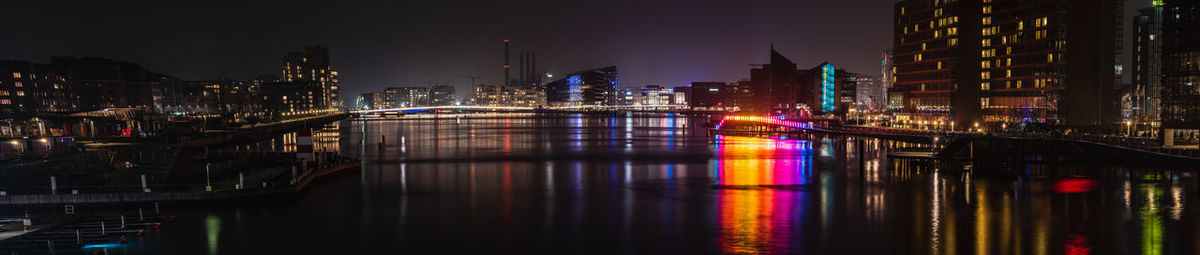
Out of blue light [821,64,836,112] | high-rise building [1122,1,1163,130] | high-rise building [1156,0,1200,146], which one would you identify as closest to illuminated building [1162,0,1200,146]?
high-rise building [1156,0,1200,146]

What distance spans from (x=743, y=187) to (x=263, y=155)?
3254 cm

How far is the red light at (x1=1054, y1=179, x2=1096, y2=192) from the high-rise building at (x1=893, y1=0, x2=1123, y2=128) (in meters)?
31.5

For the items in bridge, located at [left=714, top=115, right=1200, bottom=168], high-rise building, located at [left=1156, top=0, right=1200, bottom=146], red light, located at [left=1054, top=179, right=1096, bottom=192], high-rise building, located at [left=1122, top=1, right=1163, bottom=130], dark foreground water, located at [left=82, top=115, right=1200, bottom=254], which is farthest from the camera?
high-rise building, located at [left=1122, top=1, right=1163, bottom=130]

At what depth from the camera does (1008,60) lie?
244 feet

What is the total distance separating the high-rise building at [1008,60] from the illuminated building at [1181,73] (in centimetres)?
1914

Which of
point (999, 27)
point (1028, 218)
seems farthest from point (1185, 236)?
point (999, 27)

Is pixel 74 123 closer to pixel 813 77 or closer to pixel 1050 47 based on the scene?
pixel 1050 47

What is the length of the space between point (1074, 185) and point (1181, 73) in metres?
16.9

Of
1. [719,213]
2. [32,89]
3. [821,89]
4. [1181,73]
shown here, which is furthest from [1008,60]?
[32,89]

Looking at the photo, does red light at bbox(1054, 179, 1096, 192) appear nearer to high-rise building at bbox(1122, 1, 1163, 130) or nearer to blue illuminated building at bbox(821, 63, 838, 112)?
high-rise building at bbox(1122, 1, 1163, 130)

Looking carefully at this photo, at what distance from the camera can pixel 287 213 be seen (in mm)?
26203

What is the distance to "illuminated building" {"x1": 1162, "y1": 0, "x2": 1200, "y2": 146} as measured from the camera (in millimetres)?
41000

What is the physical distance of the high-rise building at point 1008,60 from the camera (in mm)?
62688

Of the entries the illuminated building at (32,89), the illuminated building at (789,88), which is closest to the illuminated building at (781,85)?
the illuminated building at (789,88)
